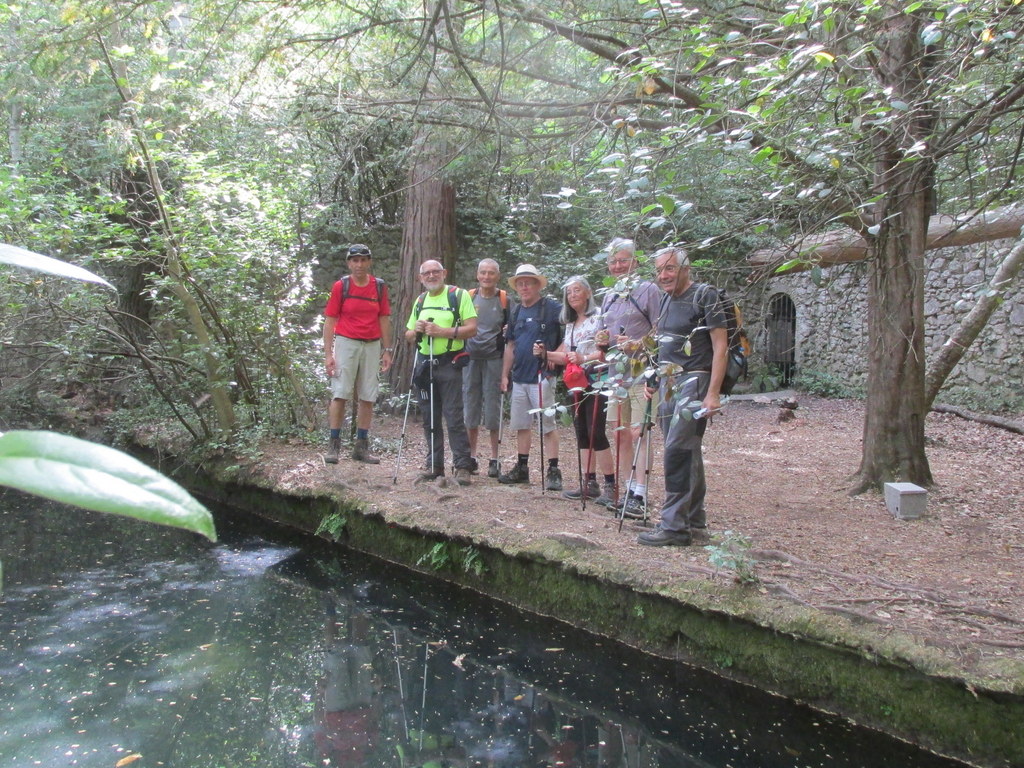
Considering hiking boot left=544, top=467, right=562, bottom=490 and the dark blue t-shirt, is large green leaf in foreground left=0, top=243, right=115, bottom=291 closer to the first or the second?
the dark blue t-shirt

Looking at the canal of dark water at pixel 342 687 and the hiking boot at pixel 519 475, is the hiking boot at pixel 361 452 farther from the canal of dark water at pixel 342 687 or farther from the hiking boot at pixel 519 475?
the canal of dark water at pixel 342 687

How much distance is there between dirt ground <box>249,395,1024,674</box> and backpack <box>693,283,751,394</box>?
90 centimetres

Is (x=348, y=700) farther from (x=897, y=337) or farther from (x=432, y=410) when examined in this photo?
(x=897, y=337)

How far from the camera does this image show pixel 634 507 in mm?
5434

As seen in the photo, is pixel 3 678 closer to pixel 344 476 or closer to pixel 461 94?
pixel 344 476

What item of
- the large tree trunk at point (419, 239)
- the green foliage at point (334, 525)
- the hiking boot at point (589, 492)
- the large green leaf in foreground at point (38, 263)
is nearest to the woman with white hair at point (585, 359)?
the hiking boot at point (589, 492)

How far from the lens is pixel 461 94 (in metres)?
6.20

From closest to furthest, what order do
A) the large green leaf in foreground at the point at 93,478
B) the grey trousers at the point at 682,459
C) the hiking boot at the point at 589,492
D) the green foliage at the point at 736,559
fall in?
the large green leaf in foreground at the point at 93,478
the green foliage at the point at 736,559
the grey trousers at the point at 682,459
the hiking boot at the point at 589,492

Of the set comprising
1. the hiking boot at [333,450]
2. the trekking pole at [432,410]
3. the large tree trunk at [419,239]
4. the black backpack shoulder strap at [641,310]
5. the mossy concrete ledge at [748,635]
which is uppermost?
the large tree trunk at [419,239]

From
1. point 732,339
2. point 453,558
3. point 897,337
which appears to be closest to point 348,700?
point 453,558

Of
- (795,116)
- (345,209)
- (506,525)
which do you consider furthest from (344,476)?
(345,209)

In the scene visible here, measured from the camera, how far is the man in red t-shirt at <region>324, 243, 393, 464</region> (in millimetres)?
6895

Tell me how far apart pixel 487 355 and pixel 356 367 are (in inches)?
49.6

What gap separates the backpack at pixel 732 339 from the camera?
4488mm
